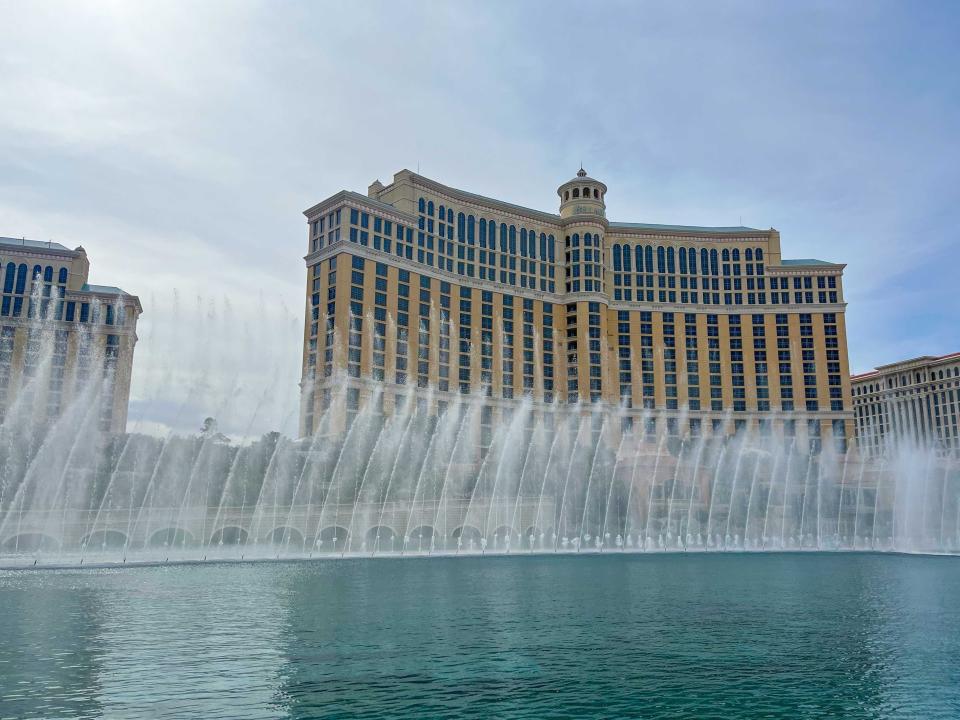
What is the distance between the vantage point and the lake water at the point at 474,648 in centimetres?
1809

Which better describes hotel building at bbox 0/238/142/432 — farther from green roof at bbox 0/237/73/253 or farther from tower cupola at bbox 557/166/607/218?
tower cupola at bbox 557/166/607/218

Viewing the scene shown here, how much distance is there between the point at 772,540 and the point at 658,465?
1677 cm

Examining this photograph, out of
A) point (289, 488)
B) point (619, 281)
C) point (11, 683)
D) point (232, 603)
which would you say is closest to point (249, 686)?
point (11, 683)

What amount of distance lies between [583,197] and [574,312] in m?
21.6

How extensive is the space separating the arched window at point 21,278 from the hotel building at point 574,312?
55991 mm

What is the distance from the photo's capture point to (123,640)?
24625mm

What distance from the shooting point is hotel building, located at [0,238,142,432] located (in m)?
137

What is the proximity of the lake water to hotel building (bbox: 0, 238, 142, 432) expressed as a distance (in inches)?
4247

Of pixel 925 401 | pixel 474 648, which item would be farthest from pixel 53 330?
pixel 925 401

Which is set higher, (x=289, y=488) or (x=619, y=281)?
(x=619, y=281)

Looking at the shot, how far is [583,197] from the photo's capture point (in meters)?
143

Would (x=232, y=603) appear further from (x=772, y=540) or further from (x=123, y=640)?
(x=772, y=540)

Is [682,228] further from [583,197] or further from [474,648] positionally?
[474,648]

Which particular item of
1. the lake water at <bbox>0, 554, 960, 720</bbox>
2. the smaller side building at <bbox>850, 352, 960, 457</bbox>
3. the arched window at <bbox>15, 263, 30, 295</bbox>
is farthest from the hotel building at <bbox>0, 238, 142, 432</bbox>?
the smaller side building at <bbox>850, 352, 960, 457</bbox>
